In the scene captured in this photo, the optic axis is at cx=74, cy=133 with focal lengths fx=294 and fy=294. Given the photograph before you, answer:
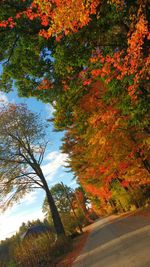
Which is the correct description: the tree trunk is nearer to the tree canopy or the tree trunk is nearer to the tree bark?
the tree bark

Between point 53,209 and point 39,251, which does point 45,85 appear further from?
point 53,209

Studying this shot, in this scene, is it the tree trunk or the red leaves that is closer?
the red leaves

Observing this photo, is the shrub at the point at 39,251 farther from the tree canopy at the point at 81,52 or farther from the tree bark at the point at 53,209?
the tree canopy at the point at 81,52

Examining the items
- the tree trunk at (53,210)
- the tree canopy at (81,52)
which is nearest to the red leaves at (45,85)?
the tree canopy at (81,52)

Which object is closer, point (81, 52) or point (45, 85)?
point (81, 52)

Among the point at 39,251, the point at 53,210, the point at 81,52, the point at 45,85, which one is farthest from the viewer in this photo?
the point at 53,210

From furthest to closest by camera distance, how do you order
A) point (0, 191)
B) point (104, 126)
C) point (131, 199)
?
point (131, 199)
point (0, 191)
point (104, 126)

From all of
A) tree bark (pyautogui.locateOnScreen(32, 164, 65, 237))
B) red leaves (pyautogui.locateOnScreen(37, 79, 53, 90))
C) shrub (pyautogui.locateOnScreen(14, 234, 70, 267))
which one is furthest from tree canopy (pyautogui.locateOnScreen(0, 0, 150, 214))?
tree bark (pyautogui.locateOnScreen(32, 164, 65, 237))

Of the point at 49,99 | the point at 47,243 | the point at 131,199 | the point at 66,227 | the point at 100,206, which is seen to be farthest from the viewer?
the point at 100,206

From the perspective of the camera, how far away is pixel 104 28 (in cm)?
1170

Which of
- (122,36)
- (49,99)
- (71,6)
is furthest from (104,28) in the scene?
(49,99)

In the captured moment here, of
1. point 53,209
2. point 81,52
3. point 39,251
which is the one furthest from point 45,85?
point 53,209

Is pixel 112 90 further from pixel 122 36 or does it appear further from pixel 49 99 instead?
pixel 49 99

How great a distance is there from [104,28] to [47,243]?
44.6 feet
